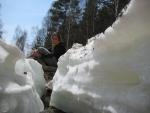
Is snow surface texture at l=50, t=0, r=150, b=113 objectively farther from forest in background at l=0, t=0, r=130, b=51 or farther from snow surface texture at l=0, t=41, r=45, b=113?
forest in background at l=0, t=0, r=130, b=51

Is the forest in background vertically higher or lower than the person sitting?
higher

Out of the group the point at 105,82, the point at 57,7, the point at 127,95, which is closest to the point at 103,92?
the point at 105,82

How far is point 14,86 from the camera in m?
4.02

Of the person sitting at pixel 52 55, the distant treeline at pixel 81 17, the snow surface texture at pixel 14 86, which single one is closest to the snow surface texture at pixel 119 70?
the snow surface texture at pixel 14 86

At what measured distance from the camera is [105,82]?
3805mm

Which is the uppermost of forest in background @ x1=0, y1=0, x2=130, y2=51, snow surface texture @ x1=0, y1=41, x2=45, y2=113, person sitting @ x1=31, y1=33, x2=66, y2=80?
forest in background @ x1=0, y1=0, x2=130, y2=51

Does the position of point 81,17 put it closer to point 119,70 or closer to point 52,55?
point 52,55

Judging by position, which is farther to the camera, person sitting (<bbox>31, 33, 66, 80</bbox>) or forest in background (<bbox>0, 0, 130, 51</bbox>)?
forest in background (<bbox>0, 0, 130, 51</bbox>)

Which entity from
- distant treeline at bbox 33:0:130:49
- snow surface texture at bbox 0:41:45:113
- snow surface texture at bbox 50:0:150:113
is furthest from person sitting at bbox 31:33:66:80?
distant treeline at bbox 33:0:130:49

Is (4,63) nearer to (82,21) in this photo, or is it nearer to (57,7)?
(82,21)

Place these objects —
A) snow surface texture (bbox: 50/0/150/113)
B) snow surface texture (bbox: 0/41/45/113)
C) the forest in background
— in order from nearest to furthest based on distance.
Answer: snow surface texture (bbox: 50/0/150/113), snow surface texture (bbox: 0/41/45/113), the forest in background

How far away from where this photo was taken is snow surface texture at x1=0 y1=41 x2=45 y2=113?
12.6ft

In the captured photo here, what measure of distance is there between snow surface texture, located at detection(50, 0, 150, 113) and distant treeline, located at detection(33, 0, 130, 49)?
19.5 meters

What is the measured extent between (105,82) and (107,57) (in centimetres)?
25
